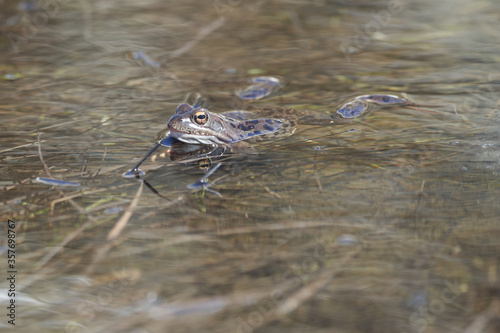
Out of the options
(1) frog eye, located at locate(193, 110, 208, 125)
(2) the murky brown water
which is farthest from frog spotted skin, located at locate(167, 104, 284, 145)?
(2) the murky brown water

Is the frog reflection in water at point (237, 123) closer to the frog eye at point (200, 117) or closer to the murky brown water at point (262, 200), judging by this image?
the frog eye at point (200, 117)

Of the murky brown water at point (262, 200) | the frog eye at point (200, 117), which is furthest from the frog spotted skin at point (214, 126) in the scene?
the murky brown water at point (262, 200)

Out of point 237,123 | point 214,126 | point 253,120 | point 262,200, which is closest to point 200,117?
point 214,126

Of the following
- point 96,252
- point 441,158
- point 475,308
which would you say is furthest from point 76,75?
point 475,308

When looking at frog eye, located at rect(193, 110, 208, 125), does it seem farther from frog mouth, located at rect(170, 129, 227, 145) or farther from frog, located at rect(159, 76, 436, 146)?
frog mouth, located at rect(170, 129, 227, 145)

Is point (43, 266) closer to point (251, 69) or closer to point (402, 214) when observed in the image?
point (402, 214)

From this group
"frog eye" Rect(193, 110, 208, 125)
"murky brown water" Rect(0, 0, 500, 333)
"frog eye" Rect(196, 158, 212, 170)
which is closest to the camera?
"murky brown water" Rect(0, 0, 500, 333)
